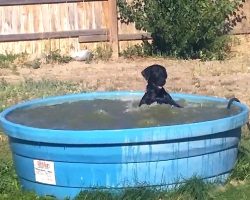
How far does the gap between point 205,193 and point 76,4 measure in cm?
918

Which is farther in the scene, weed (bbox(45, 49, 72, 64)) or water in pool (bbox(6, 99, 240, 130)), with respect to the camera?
weed (bbox(45, 49, 72, 64))

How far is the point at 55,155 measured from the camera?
556cm

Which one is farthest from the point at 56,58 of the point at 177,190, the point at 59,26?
the point at 177,190

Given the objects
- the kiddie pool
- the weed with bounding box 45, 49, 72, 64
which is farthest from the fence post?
the kiddie pool

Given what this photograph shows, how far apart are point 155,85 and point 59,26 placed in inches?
318

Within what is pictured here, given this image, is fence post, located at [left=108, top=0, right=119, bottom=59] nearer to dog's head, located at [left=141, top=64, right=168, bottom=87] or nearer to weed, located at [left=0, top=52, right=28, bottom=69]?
weed, located at [left=0, top=52, right=28, bottom=69]

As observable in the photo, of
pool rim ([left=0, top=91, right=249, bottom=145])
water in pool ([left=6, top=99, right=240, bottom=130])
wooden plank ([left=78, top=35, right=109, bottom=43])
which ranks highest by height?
pool rim ([left=0, top=91, right=249, bottom=145])

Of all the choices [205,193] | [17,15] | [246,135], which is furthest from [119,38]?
[205,193]

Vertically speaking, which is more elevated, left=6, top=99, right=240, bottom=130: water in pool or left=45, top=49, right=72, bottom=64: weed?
left=6, top=99, right=240, bottom=130: water in pool

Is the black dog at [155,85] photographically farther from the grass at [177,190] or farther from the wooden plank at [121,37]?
the wooden plank at [121,37]

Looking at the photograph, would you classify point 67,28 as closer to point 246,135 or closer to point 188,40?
point 188,40

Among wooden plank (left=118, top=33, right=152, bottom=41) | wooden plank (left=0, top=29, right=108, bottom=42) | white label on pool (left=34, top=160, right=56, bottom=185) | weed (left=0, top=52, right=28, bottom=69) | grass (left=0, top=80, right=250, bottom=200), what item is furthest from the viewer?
wooden plank (left=118, top=33, right=152, bottom=41)

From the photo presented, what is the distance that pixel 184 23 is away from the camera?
43.9 feet

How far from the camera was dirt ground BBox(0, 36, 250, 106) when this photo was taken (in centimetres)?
1073
